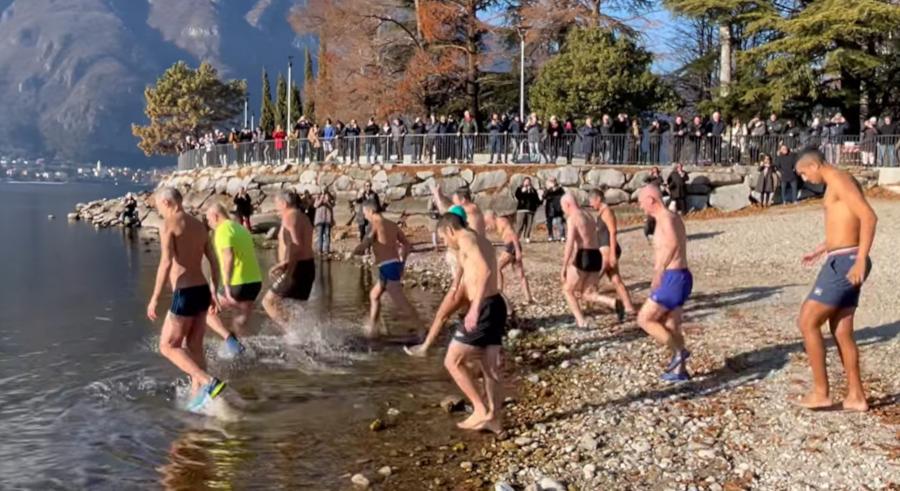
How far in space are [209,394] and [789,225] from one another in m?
16.3

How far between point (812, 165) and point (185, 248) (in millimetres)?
5452

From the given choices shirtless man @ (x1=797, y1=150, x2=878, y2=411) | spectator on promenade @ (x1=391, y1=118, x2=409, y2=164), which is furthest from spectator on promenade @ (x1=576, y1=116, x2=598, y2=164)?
shirtless man @ (x1=797, y1=150, x2=878, y2=411)

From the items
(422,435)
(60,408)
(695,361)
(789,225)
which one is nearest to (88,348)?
(60,408)

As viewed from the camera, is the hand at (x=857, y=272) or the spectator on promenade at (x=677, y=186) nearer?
the hand at (x=857, y=272)

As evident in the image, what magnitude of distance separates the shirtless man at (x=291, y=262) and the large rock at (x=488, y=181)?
16181mm

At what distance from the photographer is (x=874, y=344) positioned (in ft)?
31.1

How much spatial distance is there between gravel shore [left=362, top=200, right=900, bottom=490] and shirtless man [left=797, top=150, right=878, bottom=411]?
2.12ft

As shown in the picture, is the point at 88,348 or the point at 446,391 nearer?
the point at 446,391

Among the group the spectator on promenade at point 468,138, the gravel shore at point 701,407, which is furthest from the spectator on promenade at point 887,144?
the spectator on promenade at point 468,138

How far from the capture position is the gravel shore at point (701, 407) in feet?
20.9

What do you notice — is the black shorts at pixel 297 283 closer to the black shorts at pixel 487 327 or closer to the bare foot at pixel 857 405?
the black shorts at pixel 487 327

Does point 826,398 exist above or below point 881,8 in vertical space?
below

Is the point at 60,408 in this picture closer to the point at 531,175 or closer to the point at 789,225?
the point at 789,225

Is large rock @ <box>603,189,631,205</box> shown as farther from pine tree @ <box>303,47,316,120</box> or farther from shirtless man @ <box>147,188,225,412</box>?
pine tree @ <box>303,47,316,120</box>
